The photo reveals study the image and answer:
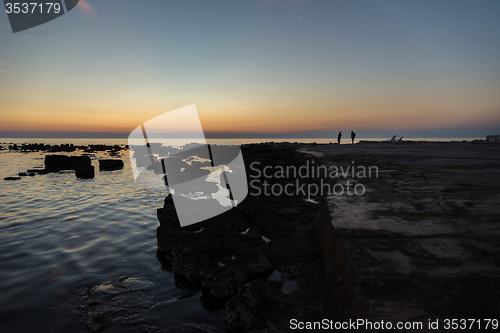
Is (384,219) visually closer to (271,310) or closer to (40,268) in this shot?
(271,310)

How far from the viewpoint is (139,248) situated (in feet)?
19.7

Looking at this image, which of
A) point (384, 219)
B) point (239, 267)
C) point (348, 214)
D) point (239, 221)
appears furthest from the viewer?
point (239, 221)

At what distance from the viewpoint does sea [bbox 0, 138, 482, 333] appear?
11.6 feet

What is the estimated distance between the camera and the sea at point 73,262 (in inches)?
139

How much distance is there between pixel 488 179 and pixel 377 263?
9.37ft

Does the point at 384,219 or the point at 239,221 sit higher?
the point at 384,219

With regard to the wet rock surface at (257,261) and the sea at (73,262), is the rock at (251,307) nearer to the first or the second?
the wet rock surface at (257,261)

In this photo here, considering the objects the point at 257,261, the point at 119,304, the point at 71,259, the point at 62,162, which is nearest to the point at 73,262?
the point at 71,259

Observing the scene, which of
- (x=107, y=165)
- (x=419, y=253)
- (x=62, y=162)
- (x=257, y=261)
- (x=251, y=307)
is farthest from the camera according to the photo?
(x=107, y=165)

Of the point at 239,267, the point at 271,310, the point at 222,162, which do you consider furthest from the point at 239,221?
the point at 222,162

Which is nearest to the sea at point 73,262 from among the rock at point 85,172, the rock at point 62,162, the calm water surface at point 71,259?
the calm water surface at point 71,259

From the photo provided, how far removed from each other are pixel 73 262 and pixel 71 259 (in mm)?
209

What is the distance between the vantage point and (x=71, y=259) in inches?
214

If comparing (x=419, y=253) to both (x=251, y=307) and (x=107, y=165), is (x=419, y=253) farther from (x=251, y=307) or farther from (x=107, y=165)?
(x=107, y=165)
